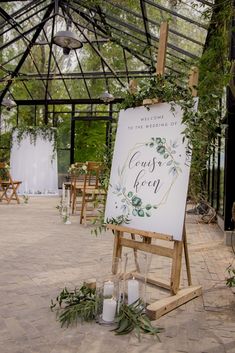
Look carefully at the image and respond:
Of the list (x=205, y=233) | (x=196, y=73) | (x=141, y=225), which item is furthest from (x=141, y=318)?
(x=205, y=233)

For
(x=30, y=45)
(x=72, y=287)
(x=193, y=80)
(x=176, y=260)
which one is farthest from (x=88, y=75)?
(x=176, y=260)

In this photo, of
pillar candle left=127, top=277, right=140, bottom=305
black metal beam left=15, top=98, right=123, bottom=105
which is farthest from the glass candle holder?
black metal beam left=15, top=98, right=123, bottom=105

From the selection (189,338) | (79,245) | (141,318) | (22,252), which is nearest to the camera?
(189,338)

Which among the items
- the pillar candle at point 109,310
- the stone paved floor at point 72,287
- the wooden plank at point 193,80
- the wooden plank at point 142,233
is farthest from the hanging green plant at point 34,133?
the pillar candle at point 109,310

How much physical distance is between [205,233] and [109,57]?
7116 mm

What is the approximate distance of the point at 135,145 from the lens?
3004 mm

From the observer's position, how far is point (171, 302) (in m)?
2.58

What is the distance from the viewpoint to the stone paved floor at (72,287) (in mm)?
2049

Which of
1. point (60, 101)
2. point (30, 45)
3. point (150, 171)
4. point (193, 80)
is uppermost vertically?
point (30, 45)

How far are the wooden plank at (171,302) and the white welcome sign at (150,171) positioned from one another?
1.55 feet

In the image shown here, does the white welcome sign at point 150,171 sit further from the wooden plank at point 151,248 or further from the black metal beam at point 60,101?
the black metal beam at point 60,101

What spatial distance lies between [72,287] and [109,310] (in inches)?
29.1

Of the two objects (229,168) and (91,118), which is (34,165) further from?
(229,168)

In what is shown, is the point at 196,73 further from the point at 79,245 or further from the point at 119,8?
the point at 119,8
